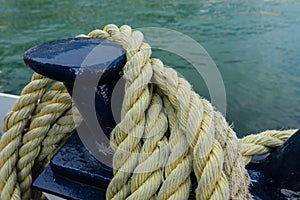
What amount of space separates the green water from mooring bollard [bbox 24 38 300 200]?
6.09 ft

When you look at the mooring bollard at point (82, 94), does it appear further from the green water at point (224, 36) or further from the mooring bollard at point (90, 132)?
the green water at point (224, 36)

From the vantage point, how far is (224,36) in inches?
172

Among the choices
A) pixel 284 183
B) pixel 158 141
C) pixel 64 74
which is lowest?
pixel 284 183

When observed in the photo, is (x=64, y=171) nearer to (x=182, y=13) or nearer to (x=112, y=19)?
(x=112, y=19)

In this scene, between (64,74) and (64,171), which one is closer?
(64,74)

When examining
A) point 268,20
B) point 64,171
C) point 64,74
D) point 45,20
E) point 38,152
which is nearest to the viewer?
point 64,74

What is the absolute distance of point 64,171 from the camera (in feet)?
2.43

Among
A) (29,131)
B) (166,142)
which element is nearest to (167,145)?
(166,142)

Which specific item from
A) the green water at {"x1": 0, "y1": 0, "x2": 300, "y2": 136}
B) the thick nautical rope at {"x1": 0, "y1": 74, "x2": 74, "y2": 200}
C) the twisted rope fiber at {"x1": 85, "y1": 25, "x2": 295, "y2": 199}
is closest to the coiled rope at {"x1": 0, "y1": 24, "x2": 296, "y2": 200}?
the twisted rope fiber at {"x1": 85, "y1": 25, "x2": 295, "y2": 199}

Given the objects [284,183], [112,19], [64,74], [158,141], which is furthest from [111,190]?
[112,19]

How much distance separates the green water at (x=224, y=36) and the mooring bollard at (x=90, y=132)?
186 cm

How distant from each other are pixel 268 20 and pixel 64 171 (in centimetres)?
449

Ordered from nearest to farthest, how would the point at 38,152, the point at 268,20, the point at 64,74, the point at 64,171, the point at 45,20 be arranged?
the point at 64,74, the point at 64,171, the point at 38,152, the point at 268,20, the point at 45,20

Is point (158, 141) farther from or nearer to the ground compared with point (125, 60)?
nearer to the ground
